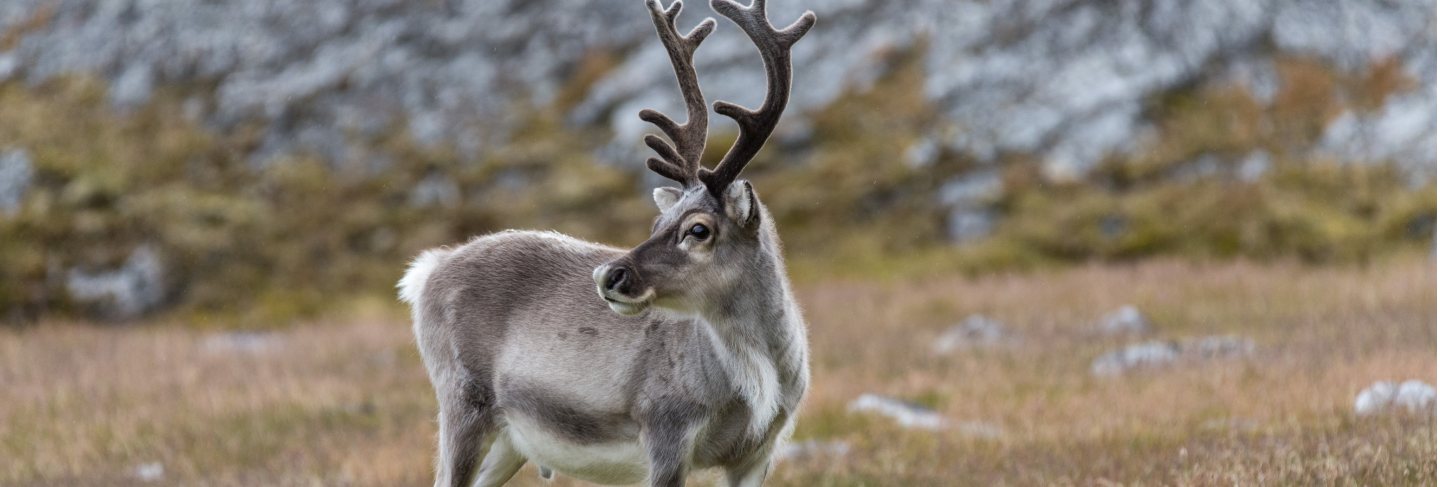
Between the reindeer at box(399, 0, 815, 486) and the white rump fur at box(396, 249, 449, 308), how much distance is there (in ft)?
0.68

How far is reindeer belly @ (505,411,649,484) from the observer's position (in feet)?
24.0

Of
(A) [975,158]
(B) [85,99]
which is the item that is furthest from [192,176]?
(A) [975,158]

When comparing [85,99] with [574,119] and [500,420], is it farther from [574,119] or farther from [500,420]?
[500,420]

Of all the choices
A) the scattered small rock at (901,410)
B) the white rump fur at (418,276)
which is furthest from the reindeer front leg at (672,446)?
the scattered small rock at (901,410)

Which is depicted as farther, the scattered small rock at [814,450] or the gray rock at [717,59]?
the gray rock at [717,59]

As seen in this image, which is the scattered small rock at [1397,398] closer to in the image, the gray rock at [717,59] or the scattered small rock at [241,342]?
the scattered small rock at [241,342]

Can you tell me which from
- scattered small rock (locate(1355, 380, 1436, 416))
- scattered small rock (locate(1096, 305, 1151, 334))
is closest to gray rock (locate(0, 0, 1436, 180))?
scattered small rock (locate(1096, 305, 1151, 334))

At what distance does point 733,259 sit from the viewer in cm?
689

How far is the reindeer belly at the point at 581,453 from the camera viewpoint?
7312 millimetres

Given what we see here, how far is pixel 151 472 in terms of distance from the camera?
1150 centimetres

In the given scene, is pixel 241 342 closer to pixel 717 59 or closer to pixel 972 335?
pixel 972 335

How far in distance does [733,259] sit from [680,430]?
89 cm

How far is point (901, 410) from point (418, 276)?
19.1ft

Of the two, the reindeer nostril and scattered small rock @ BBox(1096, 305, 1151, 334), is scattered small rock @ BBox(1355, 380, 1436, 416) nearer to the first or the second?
the reindeer nostril
